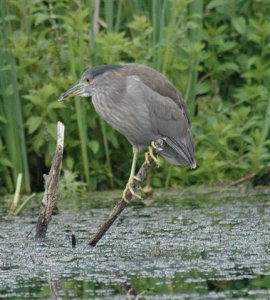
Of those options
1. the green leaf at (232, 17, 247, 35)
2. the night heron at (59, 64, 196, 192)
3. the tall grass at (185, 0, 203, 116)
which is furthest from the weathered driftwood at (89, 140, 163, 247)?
the green leaf at (232, 17, 247, 35)

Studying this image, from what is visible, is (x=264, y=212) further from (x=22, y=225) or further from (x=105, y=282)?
(x=105, y=282)

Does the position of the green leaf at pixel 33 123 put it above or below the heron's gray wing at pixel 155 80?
below

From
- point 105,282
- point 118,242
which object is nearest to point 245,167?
point 118,242

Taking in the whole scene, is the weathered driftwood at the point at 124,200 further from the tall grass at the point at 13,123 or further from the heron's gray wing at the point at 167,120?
the tall grass at the point at 13,123

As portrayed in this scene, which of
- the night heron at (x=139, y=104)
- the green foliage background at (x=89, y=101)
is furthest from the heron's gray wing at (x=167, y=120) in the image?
the green foliage background at (x=89, y=101)

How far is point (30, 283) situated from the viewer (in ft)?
20.2

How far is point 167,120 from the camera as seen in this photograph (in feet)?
26.8

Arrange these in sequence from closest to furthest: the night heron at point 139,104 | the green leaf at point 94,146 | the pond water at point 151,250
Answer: the pond water at point 151,250, the night heron at point 139,104, the green leaf at point 94,146

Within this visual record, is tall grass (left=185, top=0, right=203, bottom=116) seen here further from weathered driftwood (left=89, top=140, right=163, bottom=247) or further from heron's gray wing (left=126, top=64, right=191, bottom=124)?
weathered driftwood (left=89, top=140, right=163, bottom=247)

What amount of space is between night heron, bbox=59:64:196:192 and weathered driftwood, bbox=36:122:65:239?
28.9 inches

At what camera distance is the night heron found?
7.88 m

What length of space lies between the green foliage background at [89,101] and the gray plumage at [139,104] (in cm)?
142

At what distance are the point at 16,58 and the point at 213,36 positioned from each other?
5.82ft

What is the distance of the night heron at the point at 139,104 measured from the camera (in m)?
7.88
